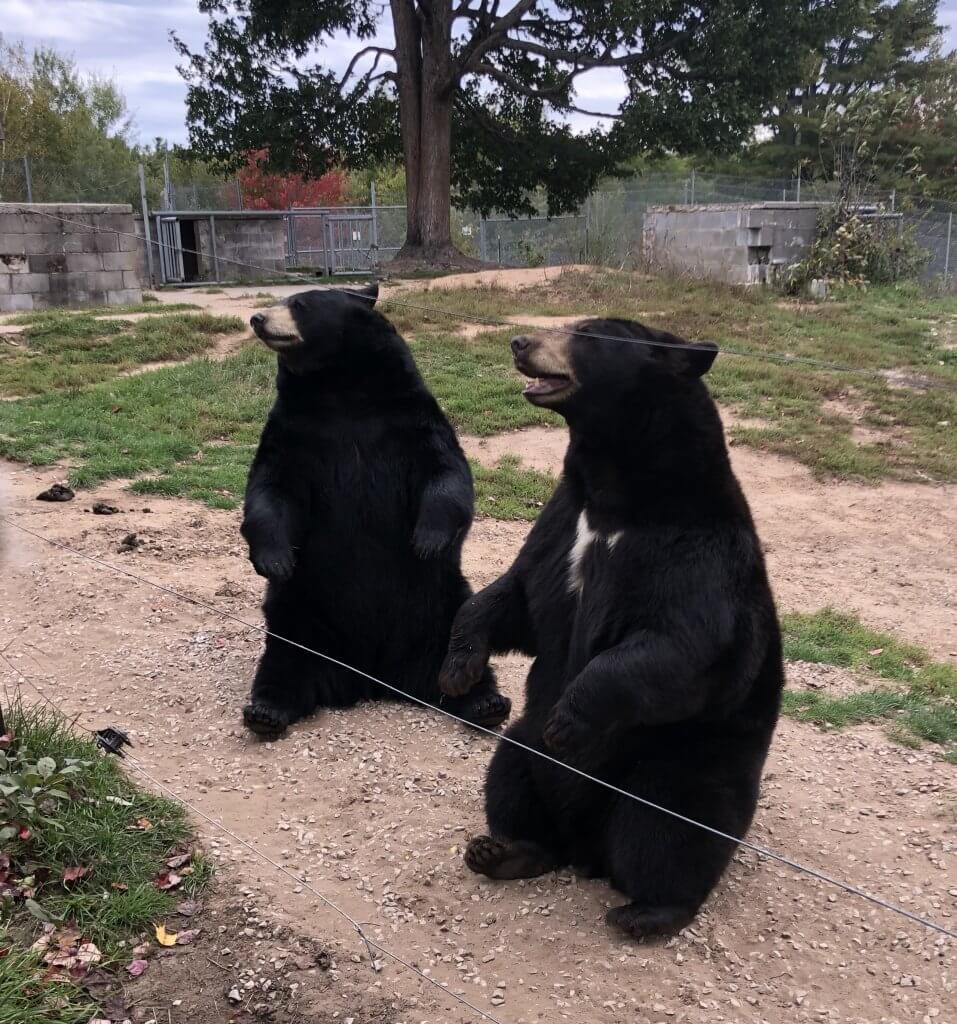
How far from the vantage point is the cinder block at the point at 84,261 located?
15523mm

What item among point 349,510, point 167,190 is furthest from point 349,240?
point 349,510

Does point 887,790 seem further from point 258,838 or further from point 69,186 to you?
point 69,186

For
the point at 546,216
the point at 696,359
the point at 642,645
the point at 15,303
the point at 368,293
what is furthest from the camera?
the point at 546,216

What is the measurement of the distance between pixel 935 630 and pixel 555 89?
723 inches

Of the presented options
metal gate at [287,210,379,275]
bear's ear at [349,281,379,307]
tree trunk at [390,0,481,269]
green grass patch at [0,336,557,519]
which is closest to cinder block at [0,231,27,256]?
green grass patch at [0,336,557,519]

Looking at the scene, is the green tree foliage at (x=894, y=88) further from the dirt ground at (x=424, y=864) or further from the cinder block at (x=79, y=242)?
the dirt ground at (x=424, y=864)

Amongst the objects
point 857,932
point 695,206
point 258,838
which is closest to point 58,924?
point 258,838

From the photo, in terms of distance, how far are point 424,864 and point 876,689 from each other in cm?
289

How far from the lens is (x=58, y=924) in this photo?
2762 mm

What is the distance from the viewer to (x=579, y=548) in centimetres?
306

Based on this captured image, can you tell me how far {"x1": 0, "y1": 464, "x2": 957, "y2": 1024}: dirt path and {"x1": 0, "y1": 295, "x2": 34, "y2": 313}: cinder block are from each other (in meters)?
10.7

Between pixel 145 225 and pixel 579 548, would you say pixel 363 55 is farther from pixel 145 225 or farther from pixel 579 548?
pixel 579 548

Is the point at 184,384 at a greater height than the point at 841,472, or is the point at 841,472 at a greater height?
the point at 184,384

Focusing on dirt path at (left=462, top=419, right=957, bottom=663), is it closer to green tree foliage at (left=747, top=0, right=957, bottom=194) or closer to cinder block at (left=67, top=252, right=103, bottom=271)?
cinder block at (left=67, top=252, right=103, bottom=271)
